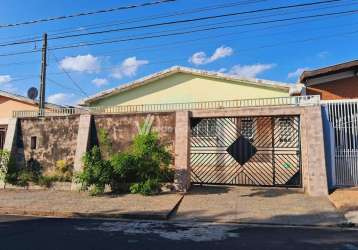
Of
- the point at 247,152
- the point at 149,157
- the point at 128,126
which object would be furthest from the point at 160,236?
the point at 128,126

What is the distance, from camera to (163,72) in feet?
70.7

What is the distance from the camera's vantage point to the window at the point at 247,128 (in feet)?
49.2

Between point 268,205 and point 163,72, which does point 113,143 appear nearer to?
point 268,205

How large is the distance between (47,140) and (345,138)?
10.8 m

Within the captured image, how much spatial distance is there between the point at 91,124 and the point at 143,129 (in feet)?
7.11

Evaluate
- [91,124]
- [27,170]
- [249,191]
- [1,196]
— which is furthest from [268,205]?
[27,170]

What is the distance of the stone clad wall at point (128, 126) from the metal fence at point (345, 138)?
16.9 ft

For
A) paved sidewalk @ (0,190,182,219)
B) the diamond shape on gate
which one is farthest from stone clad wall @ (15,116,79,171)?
the diamond shape on gate

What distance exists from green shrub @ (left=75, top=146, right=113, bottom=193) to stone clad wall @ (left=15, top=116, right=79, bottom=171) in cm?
198

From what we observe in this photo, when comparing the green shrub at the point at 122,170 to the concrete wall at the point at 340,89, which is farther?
the concrete wall at the point at 340,89

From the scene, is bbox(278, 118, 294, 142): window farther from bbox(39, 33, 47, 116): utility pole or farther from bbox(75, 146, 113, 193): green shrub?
bbox(39, 33, 47, 116): utility pole

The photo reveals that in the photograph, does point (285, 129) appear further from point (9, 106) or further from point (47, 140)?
point (9, 106)

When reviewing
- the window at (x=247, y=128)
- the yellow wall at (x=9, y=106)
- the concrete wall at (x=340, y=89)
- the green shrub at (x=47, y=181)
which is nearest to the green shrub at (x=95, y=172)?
the green shrub at (x=47, y=181)

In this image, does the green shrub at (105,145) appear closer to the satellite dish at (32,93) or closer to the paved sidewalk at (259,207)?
the paved sidewalk at (259,207)
